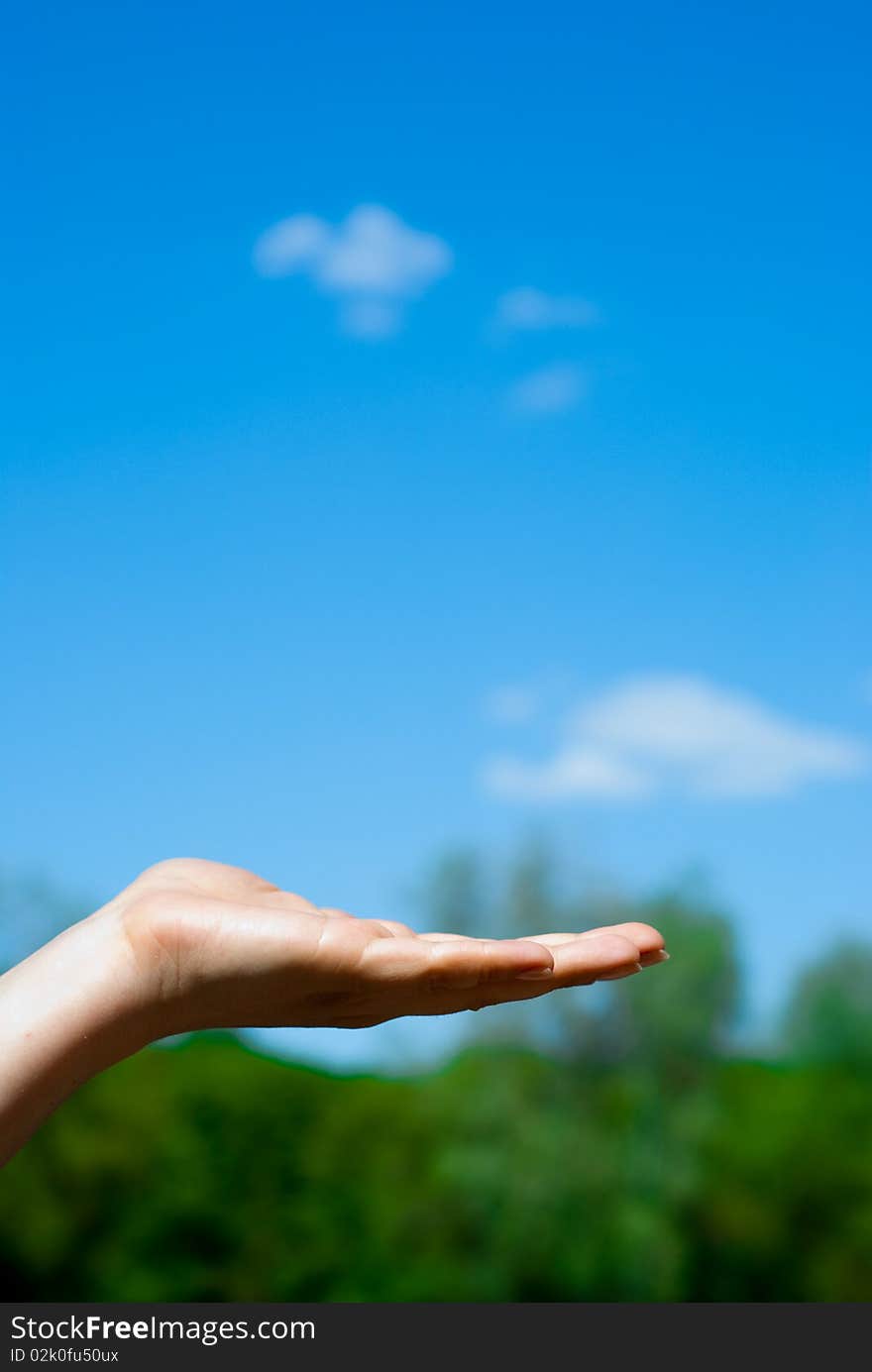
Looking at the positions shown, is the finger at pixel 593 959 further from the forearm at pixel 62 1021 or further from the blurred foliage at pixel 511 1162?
the blurred foliage at pixel 511 1162

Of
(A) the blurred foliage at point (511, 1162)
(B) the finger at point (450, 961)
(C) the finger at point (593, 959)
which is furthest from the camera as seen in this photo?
(A) the blurred foliage at point (511, 1162)

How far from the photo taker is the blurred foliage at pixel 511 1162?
17.3 meters

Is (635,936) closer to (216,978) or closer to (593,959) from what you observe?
(593,959)

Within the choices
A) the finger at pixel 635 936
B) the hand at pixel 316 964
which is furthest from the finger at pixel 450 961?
the finger at pixel 635 936

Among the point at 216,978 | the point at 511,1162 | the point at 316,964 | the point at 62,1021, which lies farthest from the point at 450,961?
the point at 511,1162

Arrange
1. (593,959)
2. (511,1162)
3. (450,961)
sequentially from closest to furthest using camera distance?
(450,961) → (593,959) → (511,1162)

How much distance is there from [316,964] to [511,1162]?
17012mm

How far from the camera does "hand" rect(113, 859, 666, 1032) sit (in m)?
1.61

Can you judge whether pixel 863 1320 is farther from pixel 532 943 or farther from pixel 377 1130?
pixel 532 943

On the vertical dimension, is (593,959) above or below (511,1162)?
below

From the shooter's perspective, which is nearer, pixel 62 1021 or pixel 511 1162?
pixel 62 1021

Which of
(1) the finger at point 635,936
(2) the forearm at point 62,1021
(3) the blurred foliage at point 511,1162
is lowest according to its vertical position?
(2) the forearm at point 62,1021

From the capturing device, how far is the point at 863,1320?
16.1 metres

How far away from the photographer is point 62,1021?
5.46ft
